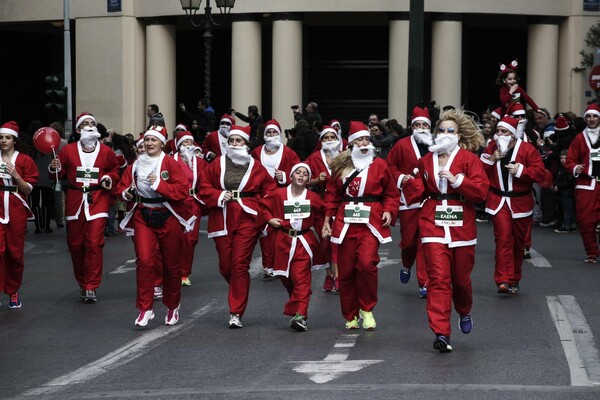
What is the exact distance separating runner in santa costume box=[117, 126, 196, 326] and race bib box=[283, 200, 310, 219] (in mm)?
904

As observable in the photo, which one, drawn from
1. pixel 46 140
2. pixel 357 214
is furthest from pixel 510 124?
pixel 46 140

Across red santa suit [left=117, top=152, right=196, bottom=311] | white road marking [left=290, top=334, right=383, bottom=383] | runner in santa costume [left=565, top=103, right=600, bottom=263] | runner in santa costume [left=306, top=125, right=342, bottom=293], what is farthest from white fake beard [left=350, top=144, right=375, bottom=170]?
runner in santa costume [left=565, top=103, right=600, bottom=263]

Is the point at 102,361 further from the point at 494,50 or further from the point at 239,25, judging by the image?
the point at 494,50

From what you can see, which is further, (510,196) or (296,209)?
(510,196)

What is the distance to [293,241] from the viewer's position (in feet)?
42.8

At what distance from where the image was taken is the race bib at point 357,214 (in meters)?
12.7

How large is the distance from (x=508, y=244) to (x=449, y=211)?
12.1 ft

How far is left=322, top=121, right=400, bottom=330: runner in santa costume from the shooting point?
12.7 metres

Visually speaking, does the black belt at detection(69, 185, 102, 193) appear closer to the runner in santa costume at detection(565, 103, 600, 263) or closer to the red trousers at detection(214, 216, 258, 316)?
the red trousers at detection(214, 216, 258, 316)

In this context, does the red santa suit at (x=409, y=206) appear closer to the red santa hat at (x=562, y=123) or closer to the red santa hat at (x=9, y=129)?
the red santa hat at (x=9, y=129)

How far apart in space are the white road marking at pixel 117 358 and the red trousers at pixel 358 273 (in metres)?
1.45

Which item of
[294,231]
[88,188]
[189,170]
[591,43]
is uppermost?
[591,43]

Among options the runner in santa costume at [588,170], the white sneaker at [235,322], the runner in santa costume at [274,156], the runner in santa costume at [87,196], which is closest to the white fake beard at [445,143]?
the white sneaker at [235,322]

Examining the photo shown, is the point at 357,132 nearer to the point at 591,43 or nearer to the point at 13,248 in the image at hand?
the point at 13,248
